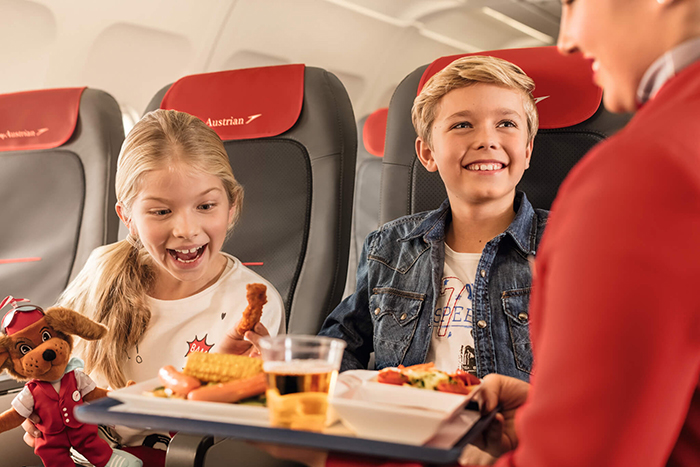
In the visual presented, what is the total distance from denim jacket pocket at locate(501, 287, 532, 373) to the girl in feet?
1.81

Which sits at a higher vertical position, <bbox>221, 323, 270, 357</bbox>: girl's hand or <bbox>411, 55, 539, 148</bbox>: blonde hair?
<bbox>411, 55, 539, 148</bbox>: blonde hair

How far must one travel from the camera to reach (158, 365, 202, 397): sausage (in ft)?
2.68

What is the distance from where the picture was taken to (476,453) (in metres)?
0.65

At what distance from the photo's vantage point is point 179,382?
2.72 feet

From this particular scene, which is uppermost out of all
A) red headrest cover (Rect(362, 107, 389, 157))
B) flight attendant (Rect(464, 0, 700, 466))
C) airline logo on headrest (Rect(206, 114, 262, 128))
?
red headrest cover (Rect(362, 107, 389, 157))

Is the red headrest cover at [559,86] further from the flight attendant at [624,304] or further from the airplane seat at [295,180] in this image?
the flight attendant at [624,304]

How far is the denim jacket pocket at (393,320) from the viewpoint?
147cm

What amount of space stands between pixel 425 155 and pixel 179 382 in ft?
3.23

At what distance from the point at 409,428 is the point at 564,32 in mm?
452

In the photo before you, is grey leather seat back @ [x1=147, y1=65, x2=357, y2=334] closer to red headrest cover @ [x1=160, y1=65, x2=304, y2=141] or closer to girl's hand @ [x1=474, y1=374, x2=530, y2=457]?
red headrest cover @ [x1=160, y1=65, x2=304, y2=141]

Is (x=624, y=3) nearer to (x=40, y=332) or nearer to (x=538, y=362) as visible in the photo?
(x=538, y=362)

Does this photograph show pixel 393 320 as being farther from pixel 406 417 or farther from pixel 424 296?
pixel 406 417

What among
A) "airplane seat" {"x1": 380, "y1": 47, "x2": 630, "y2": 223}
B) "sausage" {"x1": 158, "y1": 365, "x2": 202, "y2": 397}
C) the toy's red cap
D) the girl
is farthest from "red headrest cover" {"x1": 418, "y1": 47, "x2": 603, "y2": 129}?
the toy's red cap

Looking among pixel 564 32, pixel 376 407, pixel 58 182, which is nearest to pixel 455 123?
pixel 564 32
